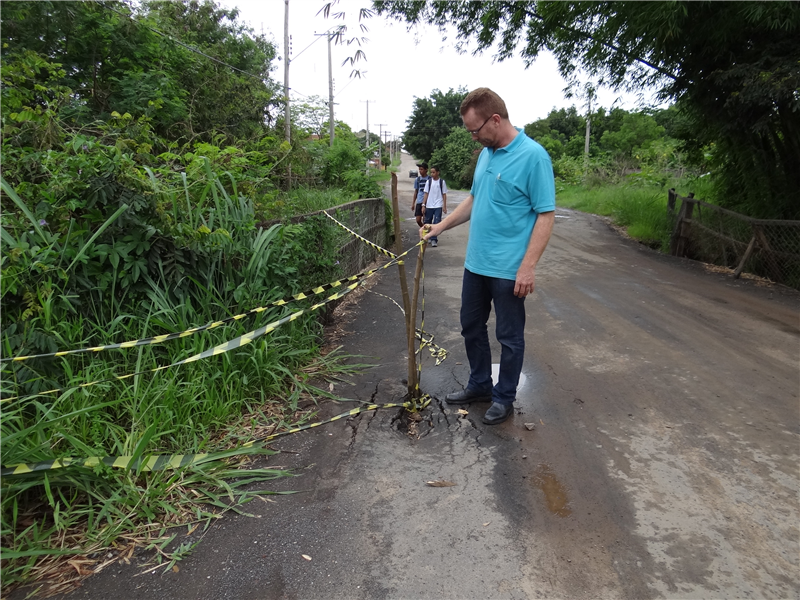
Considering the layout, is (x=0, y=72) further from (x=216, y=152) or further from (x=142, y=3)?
(x=142, y=3)

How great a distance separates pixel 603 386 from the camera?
12.3 ft

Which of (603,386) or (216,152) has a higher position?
(216,152)

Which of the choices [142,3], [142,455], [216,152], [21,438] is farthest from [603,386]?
[142,3]

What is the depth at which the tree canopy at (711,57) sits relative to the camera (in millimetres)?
5891

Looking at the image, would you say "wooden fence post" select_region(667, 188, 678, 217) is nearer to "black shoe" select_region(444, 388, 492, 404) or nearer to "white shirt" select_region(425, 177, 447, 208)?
"white shirt" select_region(425, 177, 447, 208)

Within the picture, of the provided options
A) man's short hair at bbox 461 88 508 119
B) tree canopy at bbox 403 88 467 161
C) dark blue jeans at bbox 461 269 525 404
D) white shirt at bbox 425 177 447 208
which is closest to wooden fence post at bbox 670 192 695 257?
white shirt at bbox 425 177 447 208

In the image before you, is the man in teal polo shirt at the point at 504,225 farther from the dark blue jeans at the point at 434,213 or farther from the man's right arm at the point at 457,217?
the dark blue jeans at the point at 434,213

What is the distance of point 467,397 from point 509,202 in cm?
132

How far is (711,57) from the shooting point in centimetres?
695

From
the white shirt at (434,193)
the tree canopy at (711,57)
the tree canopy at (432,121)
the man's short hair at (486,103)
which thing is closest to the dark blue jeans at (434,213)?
the white shirt at (434,193)

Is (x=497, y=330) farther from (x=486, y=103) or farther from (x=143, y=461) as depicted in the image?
(x=143, y=461)

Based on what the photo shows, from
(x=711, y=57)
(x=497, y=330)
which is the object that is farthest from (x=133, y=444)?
(x=711, y=57)

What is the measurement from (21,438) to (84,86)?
1011 cm

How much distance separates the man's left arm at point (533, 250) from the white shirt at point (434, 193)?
7361 millimetres
